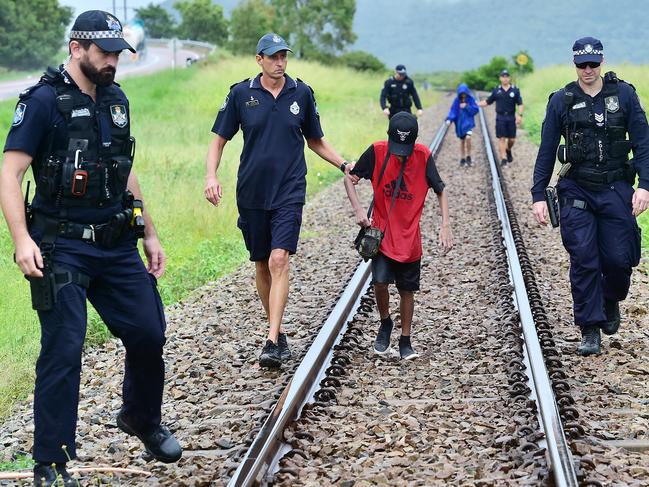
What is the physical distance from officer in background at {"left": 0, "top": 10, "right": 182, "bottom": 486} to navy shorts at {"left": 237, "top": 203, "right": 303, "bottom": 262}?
6.78 feet

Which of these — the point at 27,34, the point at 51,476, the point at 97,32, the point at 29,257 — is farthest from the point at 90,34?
the point at 27,34

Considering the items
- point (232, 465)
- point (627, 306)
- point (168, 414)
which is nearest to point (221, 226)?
point (627, 306)

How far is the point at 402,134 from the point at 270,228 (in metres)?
1.15

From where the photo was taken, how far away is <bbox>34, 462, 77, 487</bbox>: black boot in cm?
468

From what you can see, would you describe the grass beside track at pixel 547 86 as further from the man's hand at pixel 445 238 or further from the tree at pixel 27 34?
the tree at pixel 27 34

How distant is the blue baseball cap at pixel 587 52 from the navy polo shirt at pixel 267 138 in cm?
184

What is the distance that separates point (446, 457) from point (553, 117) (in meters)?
3.03

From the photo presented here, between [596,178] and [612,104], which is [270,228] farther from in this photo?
[612,104]

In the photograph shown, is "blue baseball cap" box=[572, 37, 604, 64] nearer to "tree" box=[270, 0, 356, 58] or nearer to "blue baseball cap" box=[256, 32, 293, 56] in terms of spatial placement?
"blue baseball cap" box=[256, 32, 293, 56]

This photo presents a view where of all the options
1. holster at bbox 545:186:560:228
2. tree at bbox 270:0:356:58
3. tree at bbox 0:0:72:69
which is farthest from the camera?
tree at bbox 270:0:356:58

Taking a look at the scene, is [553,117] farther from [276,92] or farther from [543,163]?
[276,92]

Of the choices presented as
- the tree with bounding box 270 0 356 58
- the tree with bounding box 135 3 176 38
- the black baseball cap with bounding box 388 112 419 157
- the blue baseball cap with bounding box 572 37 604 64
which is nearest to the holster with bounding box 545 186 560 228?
the blue baseball cap with bounding box 572 37 604 64

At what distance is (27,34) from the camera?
78.6 m

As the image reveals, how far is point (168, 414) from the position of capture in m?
6.25
